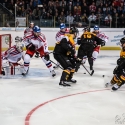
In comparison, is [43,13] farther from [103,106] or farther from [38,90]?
[103,106]

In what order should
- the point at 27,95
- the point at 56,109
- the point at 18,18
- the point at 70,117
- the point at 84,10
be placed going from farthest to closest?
the point at 84,10, the point at 18,18, the point at 27,95, the point at 56,109, the point at 70,117

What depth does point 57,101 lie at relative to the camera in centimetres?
511

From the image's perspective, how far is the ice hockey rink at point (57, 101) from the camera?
410cm

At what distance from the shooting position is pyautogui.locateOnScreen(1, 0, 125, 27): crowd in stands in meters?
13.3

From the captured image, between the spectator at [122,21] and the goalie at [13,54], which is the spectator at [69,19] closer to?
the spectator at [122,21]

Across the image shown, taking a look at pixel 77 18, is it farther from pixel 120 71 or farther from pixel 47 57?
pixel 120 71

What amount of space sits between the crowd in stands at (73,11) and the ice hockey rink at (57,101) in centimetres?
605

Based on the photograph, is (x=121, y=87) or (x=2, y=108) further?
(x=121, y=87)

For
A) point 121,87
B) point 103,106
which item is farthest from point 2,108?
point 121,87

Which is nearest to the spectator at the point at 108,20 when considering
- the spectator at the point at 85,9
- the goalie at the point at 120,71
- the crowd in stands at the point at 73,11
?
the crowd in stands at the point at 73,11

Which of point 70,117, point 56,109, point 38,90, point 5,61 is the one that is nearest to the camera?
point 70,117

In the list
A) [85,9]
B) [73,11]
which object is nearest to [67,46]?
[73,11]

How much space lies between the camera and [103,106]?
15.8ft

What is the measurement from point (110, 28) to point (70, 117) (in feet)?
31.8
